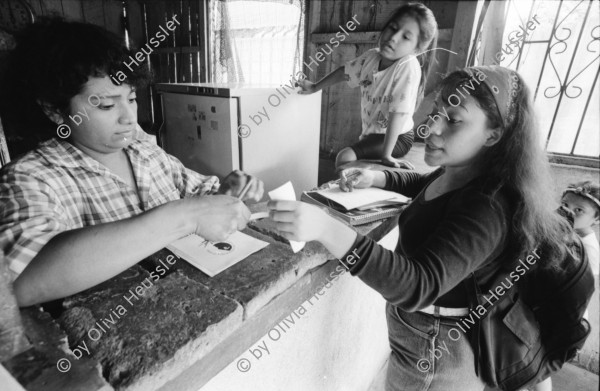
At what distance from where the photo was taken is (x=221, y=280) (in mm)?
875

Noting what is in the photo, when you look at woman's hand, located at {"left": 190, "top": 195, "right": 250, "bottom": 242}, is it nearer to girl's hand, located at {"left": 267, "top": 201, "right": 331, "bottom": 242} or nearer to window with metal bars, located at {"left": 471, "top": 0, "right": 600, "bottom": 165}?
girl's hand, located at {"left": 267, "top": 201, "right": 331, "bottom": 242}

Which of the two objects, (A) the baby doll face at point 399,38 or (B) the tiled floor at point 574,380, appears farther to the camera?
(B) the tiled floor at point 574,380

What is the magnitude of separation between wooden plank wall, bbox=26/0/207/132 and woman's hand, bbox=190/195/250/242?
4185 millimetres

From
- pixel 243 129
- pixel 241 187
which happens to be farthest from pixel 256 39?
pixel 241 187

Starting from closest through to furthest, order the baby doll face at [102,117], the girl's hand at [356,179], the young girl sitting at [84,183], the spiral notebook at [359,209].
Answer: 1. the young girl sitting at [84,183]
2. the baby doll face at [102,117]
3. the spiral notebook at [359,209]
4. the girl's hand at [356,179]

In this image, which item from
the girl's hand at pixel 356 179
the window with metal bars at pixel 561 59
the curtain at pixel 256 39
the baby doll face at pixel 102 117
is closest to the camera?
the baby doll face at pixel 102 117

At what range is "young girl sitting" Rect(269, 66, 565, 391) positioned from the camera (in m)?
0.87

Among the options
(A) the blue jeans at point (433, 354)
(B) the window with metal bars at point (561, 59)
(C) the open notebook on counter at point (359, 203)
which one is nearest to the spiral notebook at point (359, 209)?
(C) the open notebook on counter at point (359, 203)

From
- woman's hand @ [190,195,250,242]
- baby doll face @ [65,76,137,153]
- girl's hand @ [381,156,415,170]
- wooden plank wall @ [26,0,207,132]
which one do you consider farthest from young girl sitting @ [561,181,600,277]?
wooden plank wall @ [26,0,207,132]

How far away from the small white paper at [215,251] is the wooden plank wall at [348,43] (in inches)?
101

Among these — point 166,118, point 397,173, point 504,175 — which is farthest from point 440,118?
point 166,118

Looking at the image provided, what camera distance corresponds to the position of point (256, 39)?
13.7 ft

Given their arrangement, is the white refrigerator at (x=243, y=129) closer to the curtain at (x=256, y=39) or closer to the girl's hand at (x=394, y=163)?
the girl's hand at (x=394, y=163)

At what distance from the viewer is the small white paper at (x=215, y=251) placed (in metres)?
0.93
